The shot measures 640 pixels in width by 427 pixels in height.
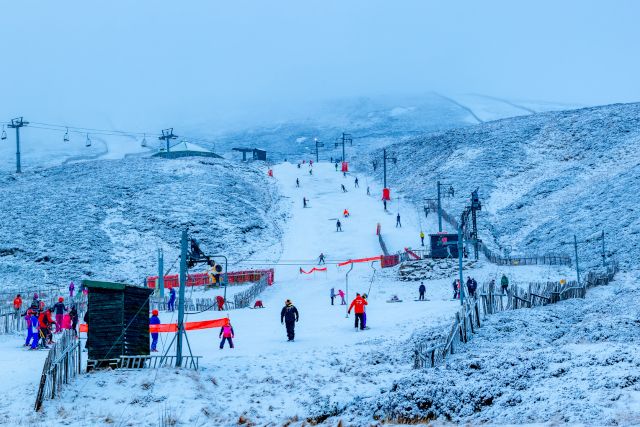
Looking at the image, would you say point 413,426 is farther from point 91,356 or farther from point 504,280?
point 504,280

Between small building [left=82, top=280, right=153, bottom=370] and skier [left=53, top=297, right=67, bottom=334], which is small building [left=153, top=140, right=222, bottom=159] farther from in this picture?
small building [left=82, top=280, right=153, bottom=370]

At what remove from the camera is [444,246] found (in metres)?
50.1

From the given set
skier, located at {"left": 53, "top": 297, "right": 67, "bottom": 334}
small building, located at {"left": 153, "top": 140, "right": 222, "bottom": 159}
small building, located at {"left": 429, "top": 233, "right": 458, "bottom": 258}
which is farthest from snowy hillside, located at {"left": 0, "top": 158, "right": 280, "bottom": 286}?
skier, located at {"left": 53, "top": 297, "right": 67, "bottom": 334}

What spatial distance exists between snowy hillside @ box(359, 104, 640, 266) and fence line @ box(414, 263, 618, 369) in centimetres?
1786

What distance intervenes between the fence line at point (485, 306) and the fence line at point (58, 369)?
30.3ft

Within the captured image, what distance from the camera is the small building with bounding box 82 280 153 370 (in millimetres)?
18719

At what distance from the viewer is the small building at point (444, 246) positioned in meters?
49.9

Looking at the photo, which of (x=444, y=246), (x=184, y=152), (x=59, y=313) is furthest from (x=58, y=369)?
(x=184, y=152)

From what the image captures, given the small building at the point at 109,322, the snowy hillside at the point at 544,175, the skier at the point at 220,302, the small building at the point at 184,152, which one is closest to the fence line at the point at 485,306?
the small building at the point at 109,322

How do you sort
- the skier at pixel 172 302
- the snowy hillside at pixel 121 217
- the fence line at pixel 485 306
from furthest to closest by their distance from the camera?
the snowy hillside at pixel 121 217
the skier at pixel 172 302
the fence line at pixel 485 306

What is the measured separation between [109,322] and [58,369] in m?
3.02

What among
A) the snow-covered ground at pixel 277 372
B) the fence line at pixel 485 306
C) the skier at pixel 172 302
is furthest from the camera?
the skier at pixel 172 302

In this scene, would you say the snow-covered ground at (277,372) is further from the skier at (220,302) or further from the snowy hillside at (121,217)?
the snowy hillside at (121,217)

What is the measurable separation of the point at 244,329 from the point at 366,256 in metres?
26.5
